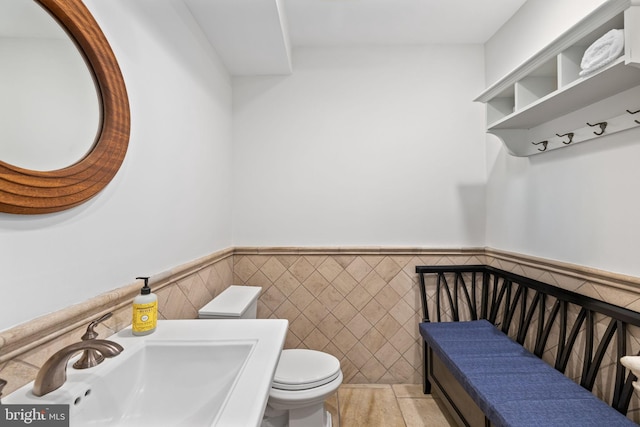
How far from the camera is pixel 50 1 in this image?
31.8 inches

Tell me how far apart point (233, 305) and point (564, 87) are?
180cm

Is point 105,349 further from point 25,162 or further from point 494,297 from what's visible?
point 494,297

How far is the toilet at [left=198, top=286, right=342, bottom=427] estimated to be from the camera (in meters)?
1.55

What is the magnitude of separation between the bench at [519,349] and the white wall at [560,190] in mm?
230

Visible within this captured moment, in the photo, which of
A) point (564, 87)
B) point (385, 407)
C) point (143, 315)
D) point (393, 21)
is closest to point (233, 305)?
point (143, 315)

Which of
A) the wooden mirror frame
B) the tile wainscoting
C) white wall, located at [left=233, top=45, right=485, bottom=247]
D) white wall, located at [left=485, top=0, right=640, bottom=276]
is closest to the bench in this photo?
the tile wainscoting

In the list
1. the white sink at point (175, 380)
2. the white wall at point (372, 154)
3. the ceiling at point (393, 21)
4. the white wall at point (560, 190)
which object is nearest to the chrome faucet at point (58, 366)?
the white sink at point (175, 380)

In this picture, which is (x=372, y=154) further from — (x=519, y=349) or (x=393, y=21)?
(x=519, y=349)

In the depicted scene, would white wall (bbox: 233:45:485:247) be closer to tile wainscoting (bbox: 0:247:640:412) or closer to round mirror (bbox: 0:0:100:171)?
tile wainscoting (bbox: 0:247:640:412)

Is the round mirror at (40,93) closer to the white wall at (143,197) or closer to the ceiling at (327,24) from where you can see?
the white wall at (143,197)

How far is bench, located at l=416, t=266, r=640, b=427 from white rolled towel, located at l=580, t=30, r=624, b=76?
3.18 ft

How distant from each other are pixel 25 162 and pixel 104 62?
418 mm

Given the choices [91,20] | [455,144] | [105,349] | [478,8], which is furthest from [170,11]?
[455,144]

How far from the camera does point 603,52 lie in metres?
1.16
